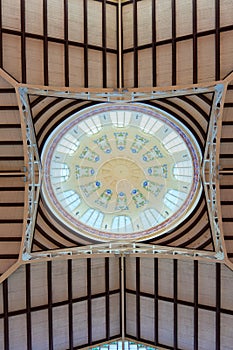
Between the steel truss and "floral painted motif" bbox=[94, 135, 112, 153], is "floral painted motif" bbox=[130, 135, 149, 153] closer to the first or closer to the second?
"floral painted motif" bbox=[94, 135, 112, 153]

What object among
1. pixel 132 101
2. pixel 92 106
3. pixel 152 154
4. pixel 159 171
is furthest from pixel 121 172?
pixel 132 101

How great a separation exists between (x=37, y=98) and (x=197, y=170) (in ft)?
24.8

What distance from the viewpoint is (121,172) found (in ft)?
64.3

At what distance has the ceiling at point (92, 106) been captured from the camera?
15547 mm

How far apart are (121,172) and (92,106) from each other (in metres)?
4.13

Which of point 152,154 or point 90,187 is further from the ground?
point 152,154

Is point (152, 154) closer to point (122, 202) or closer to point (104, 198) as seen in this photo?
point (122, 202)

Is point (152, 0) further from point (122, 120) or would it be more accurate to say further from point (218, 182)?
point (218, 182)

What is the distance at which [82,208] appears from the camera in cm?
1930

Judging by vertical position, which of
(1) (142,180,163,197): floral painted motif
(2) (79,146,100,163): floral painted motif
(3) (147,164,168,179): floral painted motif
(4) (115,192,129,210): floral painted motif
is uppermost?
(2) (79,146,100,163): floral painted motif

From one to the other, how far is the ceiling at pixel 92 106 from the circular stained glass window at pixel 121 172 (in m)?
0.60

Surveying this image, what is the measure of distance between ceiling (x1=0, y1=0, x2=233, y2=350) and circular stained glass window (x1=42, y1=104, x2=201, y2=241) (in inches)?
23.7

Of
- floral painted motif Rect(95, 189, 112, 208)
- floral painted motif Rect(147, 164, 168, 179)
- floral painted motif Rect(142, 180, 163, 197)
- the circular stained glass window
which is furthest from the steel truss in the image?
floral painted motif Rect(95, 189, 112, 208)

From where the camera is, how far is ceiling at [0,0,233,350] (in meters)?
15.5
